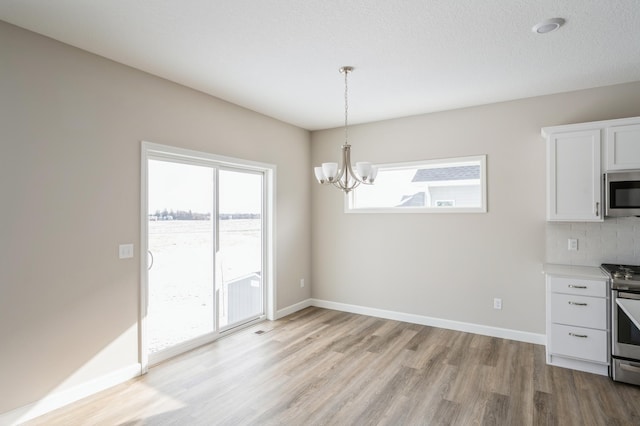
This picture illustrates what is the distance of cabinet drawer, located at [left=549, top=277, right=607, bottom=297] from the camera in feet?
10.2

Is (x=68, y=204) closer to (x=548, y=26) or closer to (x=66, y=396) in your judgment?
(x=66, y=396)

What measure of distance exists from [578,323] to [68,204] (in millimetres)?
4613

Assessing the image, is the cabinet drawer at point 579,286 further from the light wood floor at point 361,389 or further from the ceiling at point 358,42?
the ceiling at point 358,42

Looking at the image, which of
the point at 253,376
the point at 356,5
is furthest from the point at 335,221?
the point at 356,5

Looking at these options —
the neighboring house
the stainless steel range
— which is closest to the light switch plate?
the neighboring house

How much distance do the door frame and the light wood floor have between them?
36 centimetres

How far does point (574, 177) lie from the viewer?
3.40m

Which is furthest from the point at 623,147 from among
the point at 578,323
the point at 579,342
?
the point at 579,342

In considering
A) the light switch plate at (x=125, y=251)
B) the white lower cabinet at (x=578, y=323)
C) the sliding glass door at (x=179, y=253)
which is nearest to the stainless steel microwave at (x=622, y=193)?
the white lower cabinet at (x=578, y=323)

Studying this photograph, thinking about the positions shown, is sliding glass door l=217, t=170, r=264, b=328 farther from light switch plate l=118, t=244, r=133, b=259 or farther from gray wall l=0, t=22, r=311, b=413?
light switch plate l=118, t=244, r=133, b=259

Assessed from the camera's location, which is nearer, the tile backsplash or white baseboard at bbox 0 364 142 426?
white baseboard at bbox 0 364 142 426

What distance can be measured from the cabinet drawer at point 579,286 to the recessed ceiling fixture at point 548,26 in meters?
2.23

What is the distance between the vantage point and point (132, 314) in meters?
3.12

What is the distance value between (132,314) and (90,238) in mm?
801
